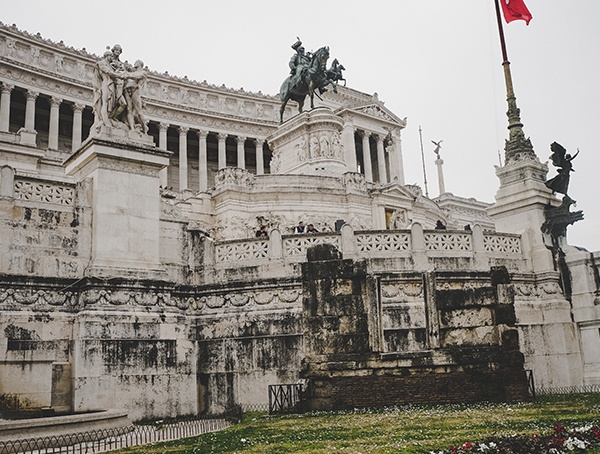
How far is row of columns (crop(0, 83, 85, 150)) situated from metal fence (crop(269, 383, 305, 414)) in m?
50.8

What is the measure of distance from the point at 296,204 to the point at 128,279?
21649mm

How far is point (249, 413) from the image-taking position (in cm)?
1814

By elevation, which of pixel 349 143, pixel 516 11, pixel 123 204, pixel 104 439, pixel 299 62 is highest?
pixel 349 143

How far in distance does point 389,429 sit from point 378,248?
1026cm

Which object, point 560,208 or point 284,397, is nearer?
point 284,397

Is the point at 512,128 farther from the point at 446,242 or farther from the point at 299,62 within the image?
the point at 299,62

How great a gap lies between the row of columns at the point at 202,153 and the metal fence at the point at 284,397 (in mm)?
55995

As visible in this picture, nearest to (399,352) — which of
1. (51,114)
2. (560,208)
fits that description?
(560,208)

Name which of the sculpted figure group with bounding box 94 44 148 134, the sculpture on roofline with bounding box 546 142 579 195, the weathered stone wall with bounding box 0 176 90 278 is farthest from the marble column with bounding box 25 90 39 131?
the sculpture on roofline with bounding box 546 142 579 195

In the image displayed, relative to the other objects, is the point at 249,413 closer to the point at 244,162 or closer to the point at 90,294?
the point at 90,294

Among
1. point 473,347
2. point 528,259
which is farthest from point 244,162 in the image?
point 473,347

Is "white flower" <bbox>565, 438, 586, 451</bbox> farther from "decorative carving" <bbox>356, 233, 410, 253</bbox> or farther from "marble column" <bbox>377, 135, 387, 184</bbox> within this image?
"marble column" <bbox>377, 135, 387, 184</bbox>

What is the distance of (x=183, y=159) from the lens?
77438mm

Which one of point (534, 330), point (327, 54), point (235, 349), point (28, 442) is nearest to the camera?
point (28, 442)
